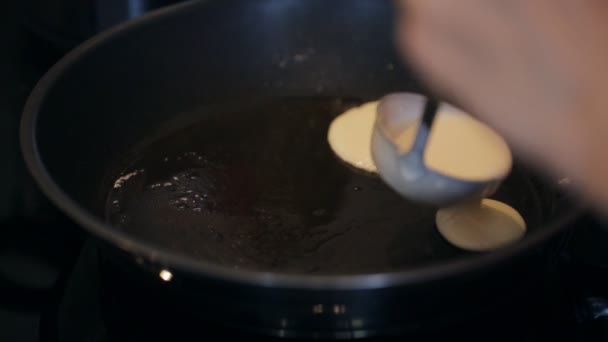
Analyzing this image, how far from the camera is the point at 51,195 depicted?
1.86 ft

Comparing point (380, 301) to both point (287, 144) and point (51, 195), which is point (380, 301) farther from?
point (287, 144)

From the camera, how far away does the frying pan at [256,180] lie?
Result: 559mm

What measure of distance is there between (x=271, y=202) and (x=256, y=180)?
2.1 inches

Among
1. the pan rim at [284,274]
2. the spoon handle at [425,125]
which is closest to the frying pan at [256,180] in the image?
the pan rim at [284,274]

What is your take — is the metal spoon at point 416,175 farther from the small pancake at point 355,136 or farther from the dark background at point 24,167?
the dark background at point 24,167

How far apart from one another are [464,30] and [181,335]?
1.57 ft

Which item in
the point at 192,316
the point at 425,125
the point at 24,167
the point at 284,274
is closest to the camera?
the point at 284,274

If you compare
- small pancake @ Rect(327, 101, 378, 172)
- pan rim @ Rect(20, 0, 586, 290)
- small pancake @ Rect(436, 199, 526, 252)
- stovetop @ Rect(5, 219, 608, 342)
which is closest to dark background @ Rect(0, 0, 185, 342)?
stovetop @ Rect(5, 219, 608, 342)

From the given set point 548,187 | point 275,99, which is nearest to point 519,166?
point 548,187

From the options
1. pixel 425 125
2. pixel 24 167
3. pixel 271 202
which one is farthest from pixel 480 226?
pixel 24 167

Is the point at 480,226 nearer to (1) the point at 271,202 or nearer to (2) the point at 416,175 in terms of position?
(2) the point at 416,175

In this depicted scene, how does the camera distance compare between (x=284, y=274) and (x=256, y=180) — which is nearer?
(x=284, y=274)

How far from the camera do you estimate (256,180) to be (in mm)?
876

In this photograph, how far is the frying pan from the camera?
0.56 meters
